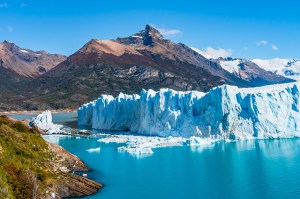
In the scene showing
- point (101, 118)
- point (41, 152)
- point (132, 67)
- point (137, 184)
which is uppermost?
point (132, 67)

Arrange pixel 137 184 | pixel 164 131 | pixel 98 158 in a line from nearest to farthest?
pixel 137 184 → pixel 98 158 → pixel 164 131

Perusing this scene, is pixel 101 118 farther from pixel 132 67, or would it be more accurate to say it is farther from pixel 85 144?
pixel 132 67

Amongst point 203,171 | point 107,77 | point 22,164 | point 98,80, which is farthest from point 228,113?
point 107,77

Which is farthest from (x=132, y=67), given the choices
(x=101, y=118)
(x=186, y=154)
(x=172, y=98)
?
(x=186, y=154)

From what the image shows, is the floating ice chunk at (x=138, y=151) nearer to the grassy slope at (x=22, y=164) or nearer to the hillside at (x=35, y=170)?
the hillside at (x=35, y=170)

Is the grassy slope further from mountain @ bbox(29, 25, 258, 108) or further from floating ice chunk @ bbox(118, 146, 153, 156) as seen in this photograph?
mountain @ bbox(29, 25, 258, 108)

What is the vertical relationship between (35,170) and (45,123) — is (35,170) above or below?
below

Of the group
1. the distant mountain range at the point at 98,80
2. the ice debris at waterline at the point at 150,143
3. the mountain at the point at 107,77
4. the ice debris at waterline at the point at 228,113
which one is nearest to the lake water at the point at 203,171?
the ice debris at waterline at the point at 150,143

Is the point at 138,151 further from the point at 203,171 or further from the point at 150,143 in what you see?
the point at 203,171
